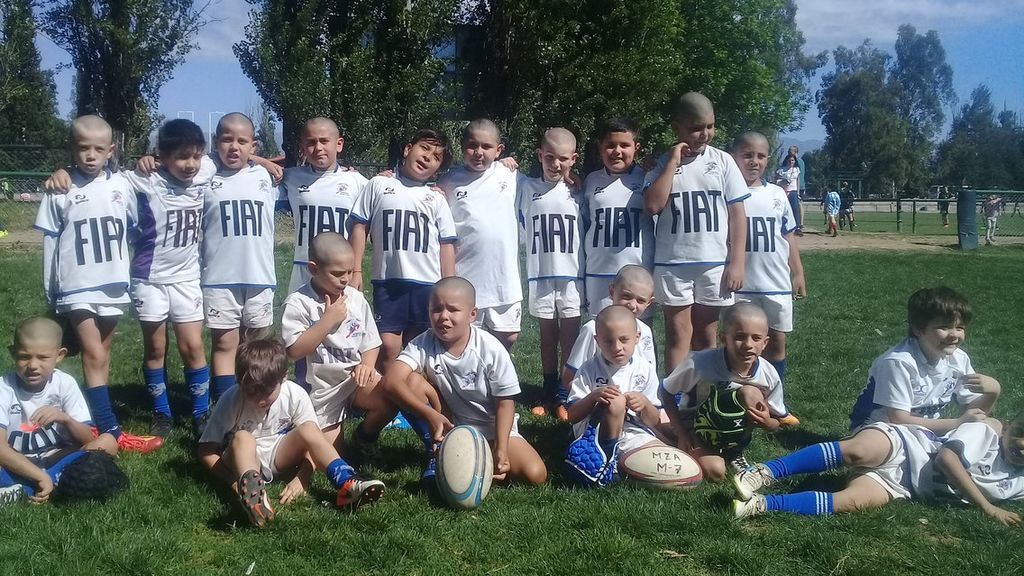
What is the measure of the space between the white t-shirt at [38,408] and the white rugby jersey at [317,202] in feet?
4.73

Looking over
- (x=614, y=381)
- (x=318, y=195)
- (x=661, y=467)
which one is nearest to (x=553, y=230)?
(x=614, y=381)

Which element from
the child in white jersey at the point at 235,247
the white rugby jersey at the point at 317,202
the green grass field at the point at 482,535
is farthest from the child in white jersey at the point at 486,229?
the child in white jersey at the point at 235,247

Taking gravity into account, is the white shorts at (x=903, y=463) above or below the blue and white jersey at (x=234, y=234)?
below

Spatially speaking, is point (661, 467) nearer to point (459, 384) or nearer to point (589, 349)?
point (589, 349)

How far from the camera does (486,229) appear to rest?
198 inches

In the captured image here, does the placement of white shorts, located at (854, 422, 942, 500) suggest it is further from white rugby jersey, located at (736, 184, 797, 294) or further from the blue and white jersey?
the blue and white jersey

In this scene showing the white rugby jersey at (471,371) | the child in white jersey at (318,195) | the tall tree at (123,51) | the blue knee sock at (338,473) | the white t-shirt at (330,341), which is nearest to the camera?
the blue knee sock at (338,473)

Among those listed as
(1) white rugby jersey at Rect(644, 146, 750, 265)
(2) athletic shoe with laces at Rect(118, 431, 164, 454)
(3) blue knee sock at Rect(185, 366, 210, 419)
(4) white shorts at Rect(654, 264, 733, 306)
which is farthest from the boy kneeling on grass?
(1) white rugby jersey at Rect(644, 146, 750, 265)

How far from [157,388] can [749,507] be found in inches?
135

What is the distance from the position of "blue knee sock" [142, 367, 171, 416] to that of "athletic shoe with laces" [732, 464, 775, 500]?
10.9ft

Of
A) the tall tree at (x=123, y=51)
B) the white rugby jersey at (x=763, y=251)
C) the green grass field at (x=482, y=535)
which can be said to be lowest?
the green grass field at (x=482, y=535)

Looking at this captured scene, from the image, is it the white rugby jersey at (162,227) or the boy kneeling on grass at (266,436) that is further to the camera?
the white rugby jersey at (162,227)

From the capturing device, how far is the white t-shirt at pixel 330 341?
421 cm

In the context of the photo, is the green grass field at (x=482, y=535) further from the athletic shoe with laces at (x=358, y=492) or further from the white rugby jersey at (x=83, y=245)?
the white rugby jersey at (x=83, y=245)
